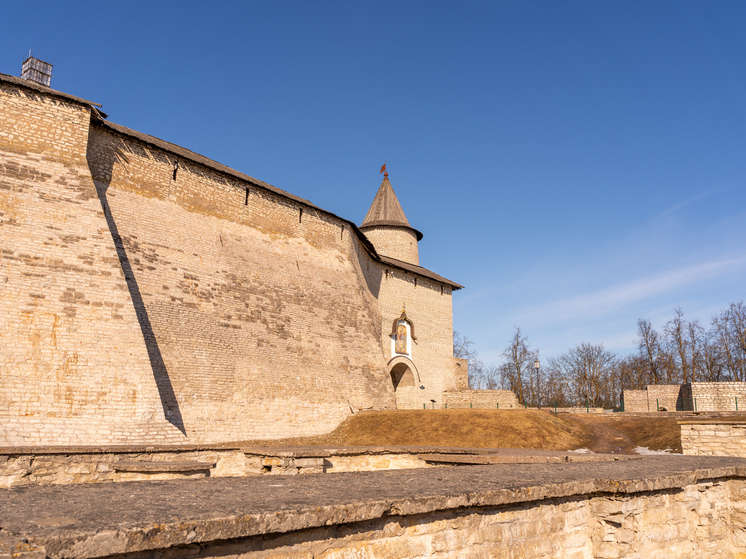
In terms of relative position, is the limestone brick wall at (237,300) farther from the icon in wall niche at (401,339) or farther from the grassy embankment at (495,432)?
the icon in wall niche at (401,339)

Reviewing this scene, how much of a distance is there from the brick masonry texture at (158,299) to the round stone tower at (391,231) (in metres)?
9.91

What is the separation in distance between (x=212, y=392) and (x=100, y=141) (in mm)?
7937

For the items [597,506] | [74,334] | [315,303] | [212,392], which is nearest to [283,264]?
[315,303]

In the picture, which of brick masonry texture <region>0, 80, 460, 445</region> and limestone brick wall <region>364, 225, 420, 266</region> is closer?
brick masonry texture <region>0, 80, 460, 445</region>

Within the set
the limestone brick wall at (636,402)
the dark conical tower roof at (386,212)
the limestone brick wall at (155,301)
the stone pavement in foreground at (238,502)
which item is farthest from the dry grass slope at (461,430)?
the dark conical tower roof at (386,212)

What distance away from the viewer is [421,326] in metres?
28.6

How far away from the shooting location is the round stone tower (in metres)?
33.2

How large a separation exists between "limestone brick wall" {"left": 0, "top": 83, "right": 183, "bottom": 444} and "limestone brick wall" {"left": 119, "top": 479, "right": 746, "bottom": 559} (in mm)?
9501

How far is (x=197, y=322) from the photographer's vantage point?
15.0 m

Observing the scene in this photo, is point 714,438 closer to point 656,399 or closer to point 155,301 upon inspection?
point 155,301

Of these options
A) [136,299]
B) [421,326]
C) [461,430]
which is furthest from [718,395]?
[136,299]

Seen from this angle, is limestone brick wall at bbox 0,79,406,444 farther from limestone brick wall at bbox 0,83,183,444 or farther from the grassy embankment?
the grassy embankment

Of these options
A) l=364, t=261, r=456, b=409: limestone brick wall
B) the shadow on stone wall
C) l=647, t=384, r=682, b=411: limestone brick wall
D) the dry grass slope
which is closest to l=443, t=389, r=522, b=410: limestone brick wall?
l=364, t=261, r=456, b=409: limestone brick wall

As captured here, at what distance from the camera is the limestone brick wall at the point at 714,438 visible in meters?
7.91
